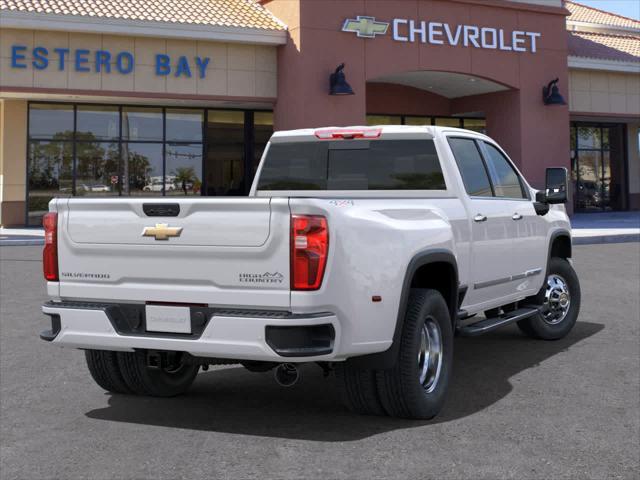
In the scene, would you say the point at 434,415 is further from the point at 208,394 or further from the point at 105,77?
the point at 105,77

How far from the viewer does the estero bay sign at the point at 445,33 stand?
26.2 m

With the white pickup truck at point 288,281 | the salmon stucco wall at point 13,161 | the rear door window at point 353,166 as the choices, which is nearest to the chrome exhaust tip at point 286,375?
the white pickup truck at point 288,281

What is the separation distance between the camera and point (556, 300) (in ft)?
26.9

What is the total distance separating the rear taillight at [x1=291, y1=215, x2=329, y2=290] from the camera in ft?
14.7

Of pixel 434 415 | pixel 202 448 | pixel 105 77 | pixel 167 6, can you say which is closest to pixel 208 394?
pixel 202 448

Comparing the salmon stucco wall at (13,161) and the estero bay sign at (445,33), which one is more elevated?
the estero bay sign at (445,33)

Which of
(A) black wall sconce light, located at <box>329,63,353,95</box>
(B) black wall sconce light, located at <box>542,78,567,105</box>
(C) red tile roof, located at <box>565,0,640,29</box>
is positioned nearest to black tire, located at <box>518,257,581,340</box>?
(A) black wall sconce light, located at <box>329,63,353,95</box>

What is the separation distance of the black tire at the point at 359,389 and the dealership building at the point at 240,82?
59.1ft

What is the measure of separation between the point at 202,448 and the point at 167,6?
2379 centimetres

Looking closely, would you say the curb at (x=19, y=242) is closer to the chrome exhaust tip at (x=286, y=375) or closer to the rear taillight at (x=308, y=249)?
the chrome exhaust tip at (x=286, y=375)

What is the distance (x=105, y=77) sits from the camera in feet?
81.1

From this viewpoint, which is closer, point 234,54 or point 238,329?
point 238,329

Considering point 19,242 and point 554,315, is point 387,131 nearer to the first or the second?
point 554,315

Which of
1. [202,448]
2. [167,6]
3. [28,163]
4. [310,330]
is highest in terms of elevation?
[167,6]
